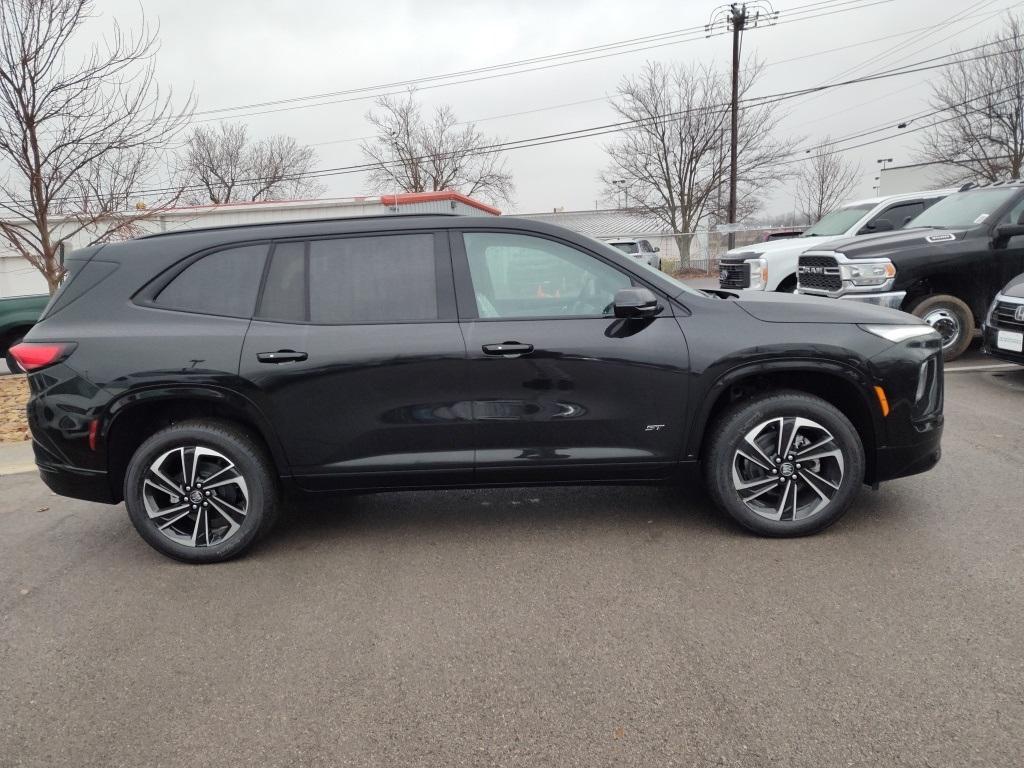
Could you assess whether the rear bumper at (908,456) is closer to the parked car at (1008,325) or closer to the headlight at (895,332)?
the headlight at (895,332)

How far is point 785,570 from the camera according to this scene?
339 centimetres

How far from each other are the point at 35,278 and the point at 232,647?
1281 inches

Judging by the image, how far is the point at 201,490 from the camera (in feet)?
12.3

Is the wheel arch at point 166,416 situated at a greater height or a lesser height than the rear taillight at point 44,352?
lesser

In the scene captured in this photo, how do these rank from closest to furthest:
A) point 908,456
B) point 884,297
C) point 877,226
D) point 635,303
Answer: point 635,303 < point 908,456 < point 884,297 < point 877,226

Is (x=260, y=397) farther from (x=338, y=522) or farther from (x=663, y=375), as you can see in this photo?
(x=663, y=375)

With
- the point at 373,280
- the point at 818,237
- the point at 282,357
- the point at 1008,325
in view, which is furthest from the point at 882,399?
the point at 818,237

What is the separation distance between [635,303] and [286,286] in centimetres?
184

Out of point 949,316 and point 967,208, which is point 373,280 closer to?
point 949,316

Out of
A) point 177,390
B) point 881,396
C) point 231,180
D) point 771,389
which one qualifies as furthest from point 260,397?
point 231,180

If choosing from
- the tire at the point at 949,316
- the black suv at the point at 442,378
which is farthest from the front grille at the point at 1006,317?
the black suv at the point at 442,378

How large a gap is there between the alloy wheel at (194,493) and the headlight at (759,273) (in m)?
8.71

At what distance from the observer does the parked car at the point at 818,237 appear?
10531 millimetres

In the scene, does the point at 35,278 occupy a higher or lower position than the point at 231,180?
lower
